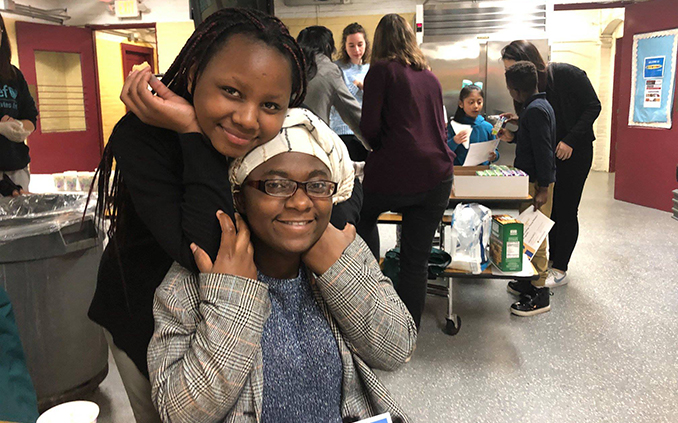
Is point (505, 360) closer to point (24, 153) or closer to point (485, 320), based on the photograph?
point (485, 320)

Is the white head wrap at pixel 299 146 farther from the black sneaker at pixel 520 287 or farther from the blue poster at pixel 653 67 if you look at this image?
the blue poster at pixel 653 67

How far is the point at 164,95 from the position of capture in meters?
1.01

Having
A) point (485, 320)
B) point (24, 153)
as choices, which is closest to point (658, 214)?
point (485, 320)

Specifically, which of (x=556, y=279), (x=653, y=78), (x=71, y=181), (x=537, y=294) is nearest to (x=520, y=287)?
(x=537, y=294)

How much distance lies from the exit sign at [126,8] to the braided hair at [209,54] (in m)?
7.06

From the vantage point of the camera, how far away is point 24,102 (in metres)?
3.14

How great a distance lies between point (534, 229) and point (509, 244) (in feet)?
1.25

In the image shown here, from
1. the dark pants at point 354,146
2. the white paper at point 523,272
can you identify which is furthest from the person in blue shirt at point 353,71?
the white paper at point 523,272

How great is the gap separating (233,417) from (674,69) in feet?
22.3

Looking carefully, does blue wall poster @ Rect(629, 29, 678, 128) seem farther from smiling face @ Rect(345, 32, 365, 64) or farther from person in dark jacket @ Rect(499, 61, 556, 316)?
smiling face @ Rect(345, 32, 365, 64)

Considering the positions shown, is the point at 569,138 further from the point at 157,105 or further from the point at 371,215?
the point at 157,105

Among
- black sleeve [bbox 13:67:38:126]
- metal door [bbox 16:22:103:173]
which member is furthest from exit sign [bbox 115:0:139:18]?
black sleeve [bbox 13:67:38:126]

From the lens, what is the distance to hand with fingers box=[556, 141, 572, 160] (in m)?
3.82

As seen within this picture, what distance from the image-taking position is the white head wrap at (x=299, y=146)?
1.03 metres
